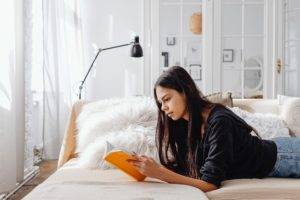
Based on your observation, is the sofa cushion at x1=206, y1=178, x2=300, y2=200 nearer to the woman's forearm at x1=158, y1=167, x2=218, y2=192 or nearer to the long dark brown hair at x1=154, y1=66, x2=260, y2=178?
the woman's forearm at x1=158, y1=167, x2=218, y2=192

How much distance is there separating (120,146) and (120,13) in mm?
2953

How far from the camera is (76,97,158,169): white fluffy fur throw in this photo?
236 cm

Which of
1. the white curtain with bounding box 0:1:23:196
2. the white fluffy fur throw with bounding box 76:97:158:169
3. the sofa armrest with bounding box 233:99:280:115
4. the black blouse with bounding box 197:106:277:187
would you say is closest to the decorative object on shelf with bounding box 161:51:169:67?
the white curtain with bounding box 0:1:23:196

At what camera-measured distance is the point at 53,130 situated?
4.34 meters

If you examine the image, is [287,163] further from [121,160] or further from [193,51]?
[193,51]

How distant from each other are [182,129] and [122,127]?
0.56 m

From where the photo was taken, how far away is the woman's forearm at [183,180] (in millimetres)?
1803

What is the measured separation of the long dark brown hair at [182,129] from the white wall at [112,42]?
9.60 ft

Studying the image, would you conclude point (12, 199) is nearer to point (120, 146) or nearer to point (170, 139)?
point (120, 146)

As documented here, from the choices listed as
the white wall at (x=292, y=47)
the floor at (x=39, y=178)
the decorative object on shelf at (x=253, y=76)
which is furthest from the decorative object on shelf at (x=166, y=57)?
the floor at (x=39, y=178)

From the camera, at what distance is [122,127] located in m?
2.58

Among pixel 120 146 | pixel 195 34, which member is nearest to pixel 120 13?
pixel 195 34

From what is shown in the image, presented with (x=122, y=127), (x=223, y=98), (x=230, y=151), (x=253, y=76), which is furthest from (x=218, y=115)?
(x=253, y=76)

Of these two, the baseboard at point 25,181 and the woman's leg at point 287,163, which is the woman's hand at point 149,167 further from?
the baseboard at point 25,181
